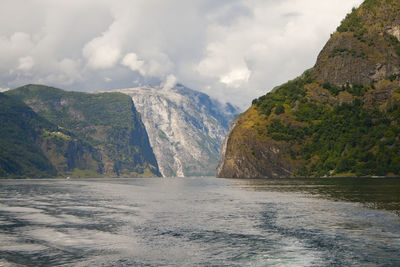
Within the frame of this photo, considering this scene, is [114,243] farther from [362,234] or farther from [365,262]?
[362,234]

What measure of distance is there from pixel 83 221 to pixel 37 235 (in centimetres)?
1330

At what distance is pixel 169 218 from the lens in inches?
2520

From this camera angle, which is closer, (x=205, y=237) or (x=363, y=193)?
(x=205, y=237)

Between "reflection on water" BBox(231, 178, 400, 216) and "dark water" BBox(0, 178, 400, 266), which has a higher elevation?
"reflection on water" BBox(231, 178, 400, 216)

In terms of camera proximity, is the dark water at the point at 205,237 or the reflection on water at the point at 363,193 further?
the reflection on water at the point at 363,193

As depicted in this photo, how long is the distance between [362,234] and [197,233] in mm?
19953

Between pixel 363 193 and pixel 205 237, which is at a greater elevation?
pixel 363 193

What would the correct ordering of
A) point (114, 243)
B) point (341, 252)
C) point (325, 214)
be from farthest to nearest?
point (325, 214) → point (114, 243) → point (341, 252)

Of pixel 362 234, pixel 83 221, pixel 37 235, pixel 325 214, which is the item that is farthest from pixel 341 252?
pixel 83 221

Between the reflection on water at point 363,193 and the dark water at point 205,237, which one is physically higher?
the reflection on water at point 363,193

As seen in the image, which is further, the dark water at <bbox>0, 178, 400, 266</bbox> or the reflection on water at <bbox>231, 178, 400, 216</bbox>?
the reflection on water at <bbox>231, 178, 400, 216</bbox>

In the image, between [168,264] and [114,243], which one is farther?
[114,243]

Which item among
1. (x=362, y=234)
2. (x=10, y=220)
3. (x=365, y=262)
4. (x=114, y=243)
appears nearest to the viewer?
(x=365, y=262)

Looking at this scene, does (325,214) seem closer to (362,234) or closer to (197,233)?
(362,234)
